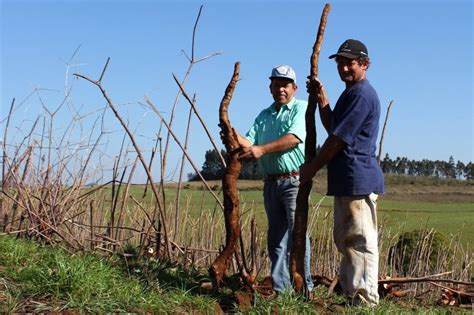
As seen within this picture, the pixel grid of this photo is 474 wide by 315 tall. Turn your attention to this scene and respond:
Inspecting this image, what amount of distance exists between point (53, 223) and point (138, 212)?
1528mm

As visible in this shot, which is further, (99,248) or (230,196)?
(99,248)

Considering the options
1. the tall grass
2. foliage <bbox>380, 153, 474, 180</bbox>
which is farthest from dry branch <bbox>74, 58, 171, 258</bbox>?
foliage <bbox>380, 153, 474, 180</bbox>

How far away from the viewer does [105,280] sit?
486cm

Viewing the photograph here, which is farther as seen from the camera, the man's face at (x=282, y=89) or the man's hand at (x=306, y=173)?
the man's face at (x=282, y=89)

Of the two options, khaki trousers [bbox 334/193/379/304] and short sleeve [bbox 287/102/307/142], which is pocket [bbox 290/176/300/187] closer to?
short sleeve [bbox 287/102/307/142]

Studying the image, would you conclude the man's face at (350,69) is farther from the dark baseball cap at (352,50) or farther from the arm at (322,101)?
the arm at (322,101)

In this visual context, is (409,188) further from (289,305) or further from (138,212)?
(289,305)

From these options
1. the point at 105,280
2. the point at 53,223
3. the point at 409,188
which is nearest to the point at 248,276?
the point at 105,280

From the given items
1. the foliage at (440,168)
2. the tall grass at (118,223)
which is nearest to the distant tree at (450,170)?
the foliage at (440,168)

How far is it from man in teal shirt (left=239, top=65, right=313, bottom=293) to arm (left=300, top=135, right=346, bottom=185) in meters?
0.30

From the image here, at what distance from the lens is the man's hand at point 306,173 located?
4.68 m

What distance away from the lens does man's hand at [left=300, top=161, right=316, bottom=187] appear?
468cm

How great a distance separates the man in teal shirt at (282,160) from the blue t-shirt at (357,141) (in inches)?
19.9

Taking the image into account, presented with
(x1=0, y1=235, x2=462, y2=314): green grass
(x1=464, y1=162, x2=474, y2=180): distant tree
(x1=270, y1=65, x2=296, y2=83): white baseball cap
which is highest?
(x1=464, y1=162, x2=474, y2=180): distant tree
